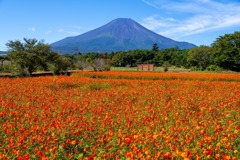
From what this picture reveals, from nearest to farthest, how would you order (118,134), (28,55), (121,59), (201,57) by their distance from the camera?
(118,134) → (28,55) → (201,57) → (121,59)

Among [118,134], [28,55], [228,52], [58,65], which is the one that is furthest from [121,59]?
[118,134]

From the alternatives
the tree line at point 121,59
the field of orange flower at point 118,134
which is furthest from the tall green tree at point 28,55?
the field of orange flower at point 118,134

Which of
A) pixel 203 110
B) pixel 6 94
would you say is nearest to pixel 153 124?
pixel 203 110

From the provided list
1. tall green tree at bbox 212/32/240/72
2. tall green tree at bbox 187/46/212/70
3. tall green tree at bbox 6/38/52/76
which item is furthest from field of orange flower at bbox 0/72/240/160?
tall green tree at bbox 187/46/212/70

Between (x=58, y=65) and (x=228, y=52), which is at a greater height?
(x=228, y=52)

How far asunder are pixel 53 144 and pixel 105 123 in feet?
4.68

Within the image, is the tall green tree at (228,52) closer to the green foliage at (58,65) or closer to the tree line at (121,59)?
the tree line at (121,59)

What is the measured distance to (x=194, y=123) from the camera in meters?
5.74

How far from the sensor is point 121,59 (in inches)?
2926

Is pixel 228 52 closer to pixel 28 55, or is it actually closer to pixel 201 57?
pixel 201 57

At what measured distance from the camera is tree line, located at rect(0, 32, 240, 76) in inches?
1013

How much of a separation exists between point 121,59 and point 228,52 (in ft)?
98.8

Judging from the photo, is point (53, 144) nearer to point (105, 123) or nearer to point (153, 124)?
point (105, 123)

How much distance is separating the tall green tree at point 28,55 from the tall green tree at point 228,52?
111 feet
